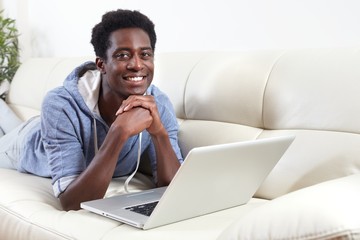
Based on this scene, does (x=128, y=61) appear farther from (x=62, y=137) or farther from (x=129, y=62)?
(x=62, y=137)

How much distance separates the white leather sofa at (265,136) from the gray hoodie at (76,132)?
3.3 inches

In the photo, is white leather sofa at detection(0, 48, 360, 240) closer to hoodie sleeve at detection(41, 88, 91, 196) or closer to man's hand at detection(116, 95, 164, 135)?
hoodie sleeve at detection(41, 88, 91, 196)

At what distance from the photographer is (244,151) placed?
3.47 ft

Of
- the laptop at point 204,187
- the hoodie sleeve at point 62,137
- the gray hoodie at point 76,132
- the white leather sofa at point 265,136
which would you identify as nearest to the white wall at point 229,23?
the white leather sofa at point 265,136

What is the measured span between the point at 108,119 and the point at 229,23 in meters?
0.71

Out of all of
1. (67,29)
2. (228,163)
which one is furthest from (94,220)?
(67,29)

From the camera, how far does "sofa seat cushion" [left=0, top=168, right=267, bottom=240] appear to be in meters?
1.05

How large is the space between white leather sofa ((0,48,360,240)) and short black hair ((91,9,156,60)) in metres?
0.30

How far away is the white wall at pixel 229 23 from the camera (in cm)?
163

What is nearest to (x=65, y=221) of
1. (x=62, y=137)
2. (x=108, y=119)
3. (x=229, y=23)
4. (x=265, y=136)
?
(x=62, y=137)

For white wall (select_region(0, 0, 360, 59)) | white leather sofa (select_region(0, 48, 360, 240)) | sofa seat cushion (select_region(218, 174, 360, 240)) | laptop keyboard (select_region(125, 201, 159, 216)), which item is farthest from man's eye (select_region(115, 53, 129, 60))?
sofa seat cushion (select_region(218, 174, 360, 240))

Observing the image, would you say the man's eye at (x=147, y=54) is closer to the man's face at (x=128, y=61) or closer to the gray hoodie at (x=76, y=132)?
the man's face at (x=128, y=61)

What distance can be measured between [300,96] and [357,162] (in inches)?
10.5

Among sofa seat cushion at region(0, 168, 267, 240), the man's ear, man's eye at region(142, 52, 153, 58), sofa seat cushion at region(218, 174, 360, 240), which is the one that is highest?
man's eye at region(142, 52, 153, 58)
